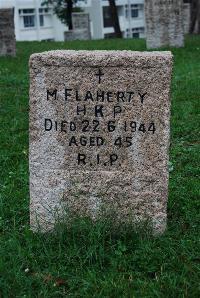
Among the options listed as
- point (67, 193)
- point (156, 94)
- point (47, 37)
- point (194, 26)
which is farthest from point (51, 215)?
point (47, 37)

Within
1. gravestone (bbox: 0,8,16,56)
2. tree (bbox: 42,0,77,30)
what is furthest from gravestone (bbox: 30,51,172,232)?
tree (bbox: 42,0,77,30)

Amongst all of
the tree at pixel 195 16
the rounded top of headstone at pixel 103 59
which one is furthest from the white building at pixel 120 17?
the rounded top of headstone at pixel 103 59

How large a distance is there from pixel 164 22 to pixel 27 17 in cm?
3598

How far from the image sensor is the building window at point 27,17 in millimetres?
50875

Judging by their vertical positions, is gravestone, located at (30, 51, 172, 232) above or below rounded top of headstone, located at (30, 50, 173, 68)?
below

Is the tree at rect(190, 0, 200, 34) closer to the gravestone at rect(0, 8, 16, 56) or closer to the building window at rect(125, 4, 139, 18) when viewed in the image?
the gravestone at rect(0, 8, 16, 56)

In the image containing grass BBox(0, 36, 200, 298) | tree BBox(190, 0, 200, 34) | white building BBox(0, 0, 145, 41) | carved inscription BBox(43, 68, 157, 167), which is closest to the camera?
grass BBox(0, 36, 200, 298)

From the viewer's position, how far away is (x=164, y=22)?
17.4 metres

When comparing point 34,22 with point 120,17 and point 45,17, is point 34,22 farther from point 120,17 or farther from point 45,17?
point 120,17

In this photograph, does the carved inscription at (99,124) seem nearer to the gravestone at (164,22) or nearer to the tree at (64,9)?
the gravestone at (164,22)

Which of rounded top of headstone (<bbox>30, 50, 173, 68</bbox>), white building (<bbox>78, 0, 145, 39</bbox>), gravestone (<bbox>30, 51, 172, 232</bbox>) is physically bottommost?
white building (<bbox>78, 0, 145, 39</bbox>)

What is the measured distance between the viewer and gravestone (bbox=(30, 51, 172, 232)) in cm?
445

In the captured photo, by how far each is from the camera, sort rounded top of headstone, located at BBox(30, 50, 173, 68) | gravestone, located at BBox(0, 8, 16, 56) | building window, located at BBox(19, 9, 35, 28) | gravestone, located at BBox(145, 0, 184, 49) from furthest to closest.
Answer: building window, located at BBox(19, 9, 35, 28) → gravestone, located at BBox(145, 0, 184, 49) → gravestone, located at BBox(0, 8, 16, 56) → rounded top of headstone, located at BBox(30, 50, 173, 68)

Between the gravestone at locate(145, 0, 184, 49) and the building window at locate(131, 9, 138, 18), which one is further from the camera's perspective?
the building window at locate(131, 9, 138, 18)
